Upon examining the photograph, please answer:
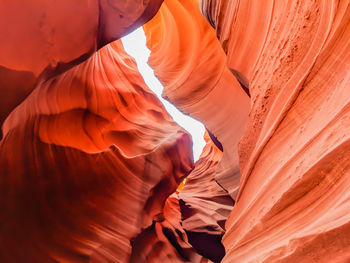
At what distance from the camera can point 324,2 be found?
104 cm

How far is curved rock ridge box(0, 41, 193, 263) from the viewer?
1.94 m

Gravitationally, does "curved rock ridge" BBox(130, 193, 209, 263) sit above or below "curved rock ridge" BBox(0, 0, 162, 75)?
below

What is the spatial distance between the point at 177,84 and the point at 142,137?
3.74ft

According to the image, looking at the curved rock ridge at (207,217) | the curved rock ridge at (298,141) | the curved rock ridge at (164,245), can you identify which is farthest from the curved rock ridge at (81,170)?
the curved rock ridge at (298,141)

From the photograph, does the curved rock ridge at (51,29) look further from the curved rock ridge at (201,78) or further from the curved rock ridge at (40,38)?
the curved rock ridge at (201,78)

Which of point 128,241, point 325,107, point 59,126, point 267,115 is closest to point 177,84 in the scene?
point 59,126

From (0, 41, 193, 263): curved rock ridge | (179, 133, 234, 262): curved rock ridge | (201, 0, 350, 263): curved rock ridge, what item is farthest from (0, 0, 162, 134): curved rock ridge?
(179, 133, 234, 262): curved rock ridge

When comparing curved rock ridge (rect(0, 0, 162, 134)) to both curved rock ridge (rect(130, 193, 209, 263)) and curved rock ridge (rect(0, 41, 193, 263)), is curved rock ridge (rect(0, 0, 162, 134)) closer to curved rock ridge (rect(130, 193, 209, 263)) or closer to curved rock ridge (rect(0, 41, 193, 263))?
curved rock ridge (rect(0, 41, 193, 263))

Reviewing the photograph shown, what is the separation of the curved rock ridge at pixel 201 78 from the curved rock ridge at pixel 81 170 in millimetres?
612

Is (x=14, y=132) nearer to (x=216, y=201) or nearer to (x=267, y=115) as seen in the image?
(x=267, y=115)

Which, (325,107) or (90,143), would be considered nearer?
(325,107)

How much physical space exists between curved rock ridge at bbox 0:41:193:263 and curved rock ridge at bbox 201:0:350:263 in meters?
1.41

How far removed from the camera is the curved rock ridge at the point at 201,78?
10.5 feet

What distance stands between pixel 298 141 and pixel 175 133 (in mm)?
2846
